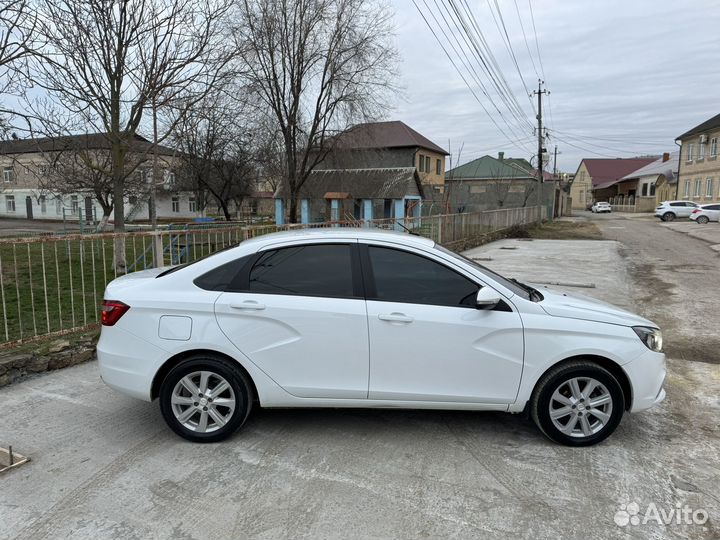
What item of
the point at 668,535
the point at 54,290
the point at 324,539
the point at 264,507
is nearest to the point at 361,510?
the point at 324,539

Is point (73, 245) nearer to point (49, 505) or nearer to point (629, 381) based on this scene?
point (49, 505)

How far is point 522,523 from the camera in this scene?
2783mm

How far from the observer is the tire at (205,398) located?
3594 mm

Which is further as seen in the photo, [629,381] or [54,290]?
[54,290]

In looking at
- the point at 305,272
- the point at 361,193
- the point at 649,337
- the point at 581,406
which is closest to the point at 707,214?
the point at 361,193

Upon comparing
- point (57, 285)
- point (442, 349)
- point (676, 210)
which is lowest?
point (57, 285)

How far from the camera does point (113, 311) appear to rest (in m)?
3.69

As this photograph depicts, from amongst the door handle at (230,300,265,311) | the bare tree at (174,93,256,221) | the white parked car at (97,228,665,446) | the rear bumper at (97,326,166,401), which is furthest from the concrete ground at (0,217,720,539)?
the bare tree at (174,93,256,221)

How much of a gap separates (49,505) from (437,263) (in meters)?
2.91

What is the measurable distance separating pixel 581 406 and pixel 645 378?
509 millimetres

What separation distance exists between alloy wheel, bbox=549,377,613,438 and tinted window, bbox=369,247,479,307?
0.93 metres

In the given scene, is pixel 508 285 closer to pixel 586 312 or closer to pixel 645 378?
pixel 586 312

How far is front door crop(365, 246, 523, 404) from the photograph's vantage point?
351 centimetres

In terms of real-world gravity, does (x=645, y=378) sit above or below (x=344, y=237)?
below
